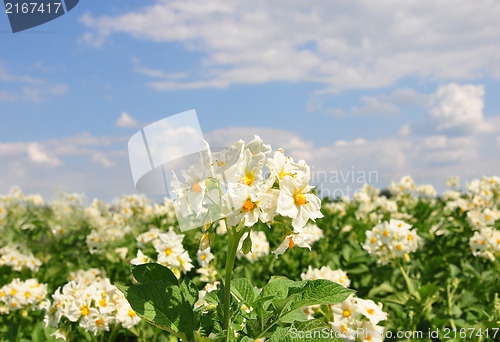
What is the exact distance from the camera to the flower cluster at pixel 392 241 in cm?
360

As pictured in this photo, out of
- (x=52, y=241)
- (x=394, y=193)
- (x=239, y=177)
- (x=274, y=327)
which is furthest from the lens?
(x=394, y=193)

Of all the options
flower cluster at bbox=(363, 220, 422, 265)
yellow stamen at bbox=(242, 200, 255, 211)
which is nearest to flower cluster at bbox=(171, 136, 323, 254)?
yellow stamen at bbox=(242, 200, 255, 211)

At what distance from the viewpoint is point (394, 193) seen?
8.48 metres

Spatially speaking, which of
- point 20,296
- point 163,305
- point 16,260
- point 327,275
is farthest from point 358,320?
point 16,260

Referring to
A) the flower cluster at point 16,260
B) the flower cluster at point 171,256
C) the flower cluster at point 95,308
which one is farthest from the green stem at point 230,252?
the flower cluster at point 16,260

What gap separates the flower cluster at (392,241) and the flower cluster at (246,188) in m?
2.36

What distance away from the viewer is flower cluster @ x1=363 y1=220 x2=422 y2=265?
11.8ft

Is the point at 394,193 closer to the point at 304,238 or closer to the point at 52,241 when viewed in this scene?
the point at 52,241

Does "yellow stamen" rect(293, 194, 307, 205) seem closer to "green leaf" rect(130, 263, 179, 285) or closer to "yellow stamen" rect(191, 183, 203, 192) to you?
"yellow stamen" rect(191, 183, 203, 192)

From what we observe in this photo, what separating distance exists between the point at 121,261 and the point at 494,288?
3614 mm

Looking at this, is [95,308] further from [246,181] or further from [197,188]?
[246,181]

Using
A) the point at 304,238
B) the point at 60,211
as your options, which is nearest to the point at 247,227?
the point at 304,238

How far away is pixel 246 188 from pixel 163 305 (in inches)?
19.3

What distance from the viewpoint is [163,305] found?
4.82 ft
